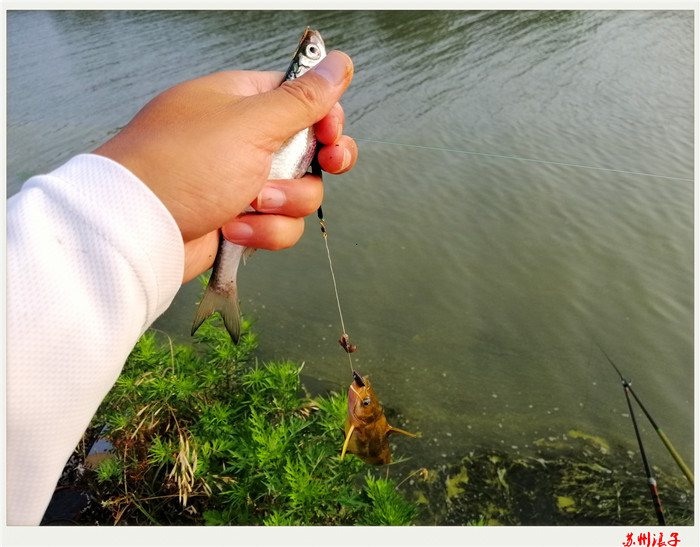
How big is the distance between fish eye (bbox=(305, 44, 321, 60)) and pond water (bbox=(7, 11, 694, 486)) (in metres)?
2.89

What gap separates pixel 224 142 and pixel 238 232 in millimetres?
536

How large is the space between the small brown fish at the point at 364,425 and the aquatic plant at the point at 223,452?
0.23 meters

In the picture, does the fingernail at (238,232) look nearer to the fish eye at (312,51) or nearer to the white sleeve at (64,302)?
the white sleeve at (64,302)

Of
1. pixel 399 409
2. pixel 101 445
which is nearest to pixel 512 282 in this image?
pixel 399 409

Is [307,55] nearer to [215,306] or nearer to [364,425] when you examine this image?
[215,306]

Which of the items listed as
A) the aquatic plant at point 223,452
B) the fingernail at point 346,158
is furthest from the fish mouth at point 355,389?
the fingernail at point 346,158

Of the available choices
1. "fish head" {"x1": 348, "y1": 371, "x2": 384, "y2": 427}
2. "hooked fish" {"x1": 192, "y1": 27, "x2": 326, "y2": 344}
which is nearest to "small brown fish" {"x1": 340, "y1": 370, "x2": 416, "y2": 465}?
"fish head" {"x1": 348, "y1": 371, "x2": 384, "y2": 427}

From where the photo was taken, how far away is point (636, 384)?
175 inches

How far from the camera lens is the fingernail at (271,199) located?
2449mm

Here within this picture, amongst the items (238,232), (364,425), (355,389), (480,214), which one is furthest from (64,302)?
(480,214)

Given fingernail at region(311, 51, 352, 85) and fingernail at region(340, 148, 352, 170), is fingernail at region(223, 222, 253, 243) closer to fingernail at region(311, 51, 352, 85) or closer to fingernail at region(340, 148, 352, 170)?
fingernail at region(340, 148, 352, 170)

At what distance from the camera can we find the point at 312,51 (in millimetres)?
2387

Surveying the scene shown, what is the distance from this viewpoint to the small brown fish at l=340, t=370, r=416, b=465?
260cm

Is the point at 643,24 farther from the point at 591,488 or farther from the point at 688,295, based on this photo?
the point at 591,488
